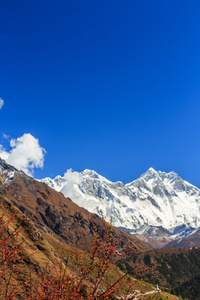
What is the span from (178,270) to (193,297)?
105 meters

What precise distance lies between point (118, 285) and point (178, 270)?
216457mm

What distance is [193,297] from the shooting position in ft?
319

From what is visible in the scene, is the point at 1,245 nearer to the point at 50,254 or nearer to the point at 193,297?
the point at 50,254

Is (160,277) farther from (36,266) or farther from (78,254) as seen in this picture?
(78,254)

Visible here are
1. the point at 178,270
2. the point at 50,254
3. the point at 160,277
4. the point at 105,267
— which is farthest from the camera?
the point at 178,270

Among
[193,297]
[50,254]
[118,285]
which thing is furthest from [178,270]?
[118,285]

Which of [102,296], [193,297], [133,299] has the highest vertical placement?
[193,297]

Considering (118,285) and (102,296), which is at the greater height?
(118,285)

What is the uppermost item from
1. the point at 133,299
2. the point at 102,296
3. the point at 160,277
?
the point at 160,277

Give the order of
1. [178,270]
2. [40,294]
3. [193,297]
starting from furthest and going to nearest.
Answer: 1. [178,270]
2. [193,297]
3. [40,294]

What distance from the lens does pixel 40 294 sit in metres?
9.90

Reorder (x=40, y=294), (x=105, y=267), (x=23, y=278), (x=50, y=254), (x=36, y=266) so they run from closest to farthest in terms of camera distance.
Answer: (x=105, y=267) → (x=40, y=294) → (x=23, y=278) → (x=36, y=266) → (x=50, y=254)

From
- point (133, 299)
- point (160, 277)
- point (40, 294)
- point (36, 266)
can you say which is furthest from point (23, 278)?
point (160, 277)

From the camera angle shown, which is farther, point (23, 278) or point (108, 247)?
point (23, 278)
